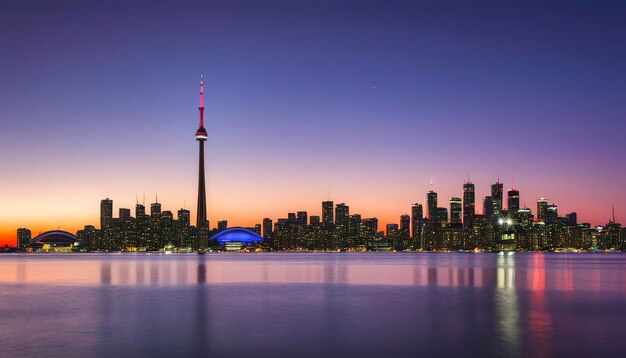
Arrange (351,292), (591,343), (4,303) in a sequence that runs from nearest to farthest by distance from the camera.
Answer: (591,343), (4,303), (351,292)

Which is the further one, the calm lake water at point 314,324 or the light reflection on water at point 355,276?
the light reflection on water at point 355,276

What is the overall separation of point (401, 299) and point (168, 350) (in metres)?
23.9

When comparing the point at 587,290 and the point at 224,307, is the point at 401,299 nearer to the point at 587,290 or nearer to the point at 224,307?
the point at 224,307

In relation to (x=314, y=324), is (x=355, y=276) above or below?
below

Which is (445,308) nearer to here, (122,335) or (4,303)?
(122,335)

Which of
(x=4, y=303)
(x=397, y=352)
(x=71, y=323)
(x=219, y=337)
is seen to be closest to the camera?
(x=397, y=352)

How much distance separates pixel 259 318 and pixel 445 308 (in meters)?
11.8

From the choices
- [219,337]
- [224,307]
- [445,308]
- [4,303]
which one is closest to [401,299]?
[445,308]

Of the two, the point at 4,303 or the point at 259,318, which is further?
the point at 4,303

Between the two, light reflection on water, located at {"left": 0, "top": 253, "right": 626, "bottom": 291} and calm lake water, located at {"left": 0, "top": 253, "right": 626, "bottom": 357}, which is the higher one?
calm lake water, located at {"left": 0, "top": 253, "right": 626, "bottom": 357}

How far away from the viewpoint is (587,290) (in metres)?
52.4

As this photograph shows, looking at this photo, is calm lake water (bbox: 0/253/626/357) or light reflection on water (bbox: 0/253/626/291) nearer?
calm lake water (bbox: 0/253/626/357)

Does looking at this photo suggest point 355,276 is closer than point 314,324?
No

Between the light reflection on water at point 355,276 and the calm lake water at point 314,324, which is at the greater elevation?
the calm lake water at point 314,324
